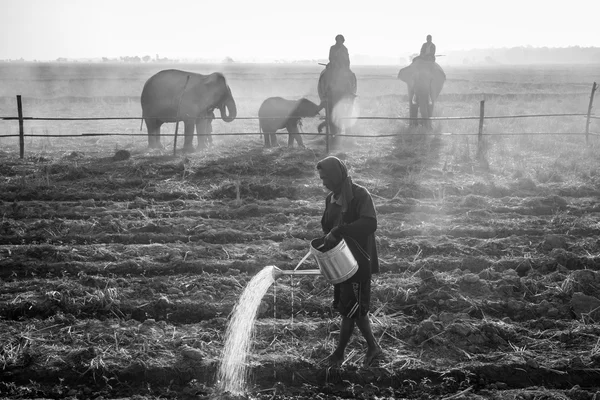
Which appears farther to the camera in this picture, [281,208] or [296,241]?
[281,208]

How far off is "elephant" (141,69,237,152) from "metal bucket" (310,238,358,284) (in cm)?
1126

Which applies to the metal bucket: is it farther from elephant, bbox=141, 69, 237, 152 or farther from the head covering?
elephant, bbox=141, 69, 237, 152

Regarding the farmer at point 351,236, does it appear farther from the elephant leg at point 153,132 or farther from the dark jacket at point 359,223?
the elephant leg at point 153,132

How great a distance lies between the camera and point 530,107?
2603cm

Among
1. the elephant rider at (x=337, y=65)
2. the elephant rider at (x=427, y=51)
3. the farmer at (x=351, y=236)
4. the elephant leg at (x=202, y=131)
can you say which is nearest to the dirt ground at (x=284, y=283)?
the farmer at (x=351, y=236)

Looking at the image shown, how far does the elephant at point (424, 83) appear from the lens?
18719 mm

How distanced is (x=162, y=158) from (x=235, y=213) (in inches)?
199

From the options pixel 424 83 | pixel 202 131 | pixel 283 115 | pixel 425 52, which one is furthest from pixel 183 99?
pixel 425 52

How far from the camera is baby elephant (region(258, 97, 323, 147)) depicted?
15.8m

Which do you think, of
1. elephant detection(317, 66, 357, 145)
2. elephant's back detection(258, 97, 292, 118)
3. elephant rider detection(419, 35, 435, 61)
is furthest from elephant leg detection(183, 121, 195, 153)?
elephant rider detection(419, 35, 435, 61)

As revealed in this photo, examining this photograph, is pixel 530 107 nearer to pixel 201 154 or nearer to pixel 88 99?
pixel 201 154

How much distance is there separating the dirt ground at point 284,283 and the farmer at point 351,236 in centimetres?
26

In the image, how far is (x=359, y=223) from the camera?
498cm

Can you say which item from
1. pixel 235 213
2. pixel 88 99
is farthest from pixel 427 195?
pixel 88 99
